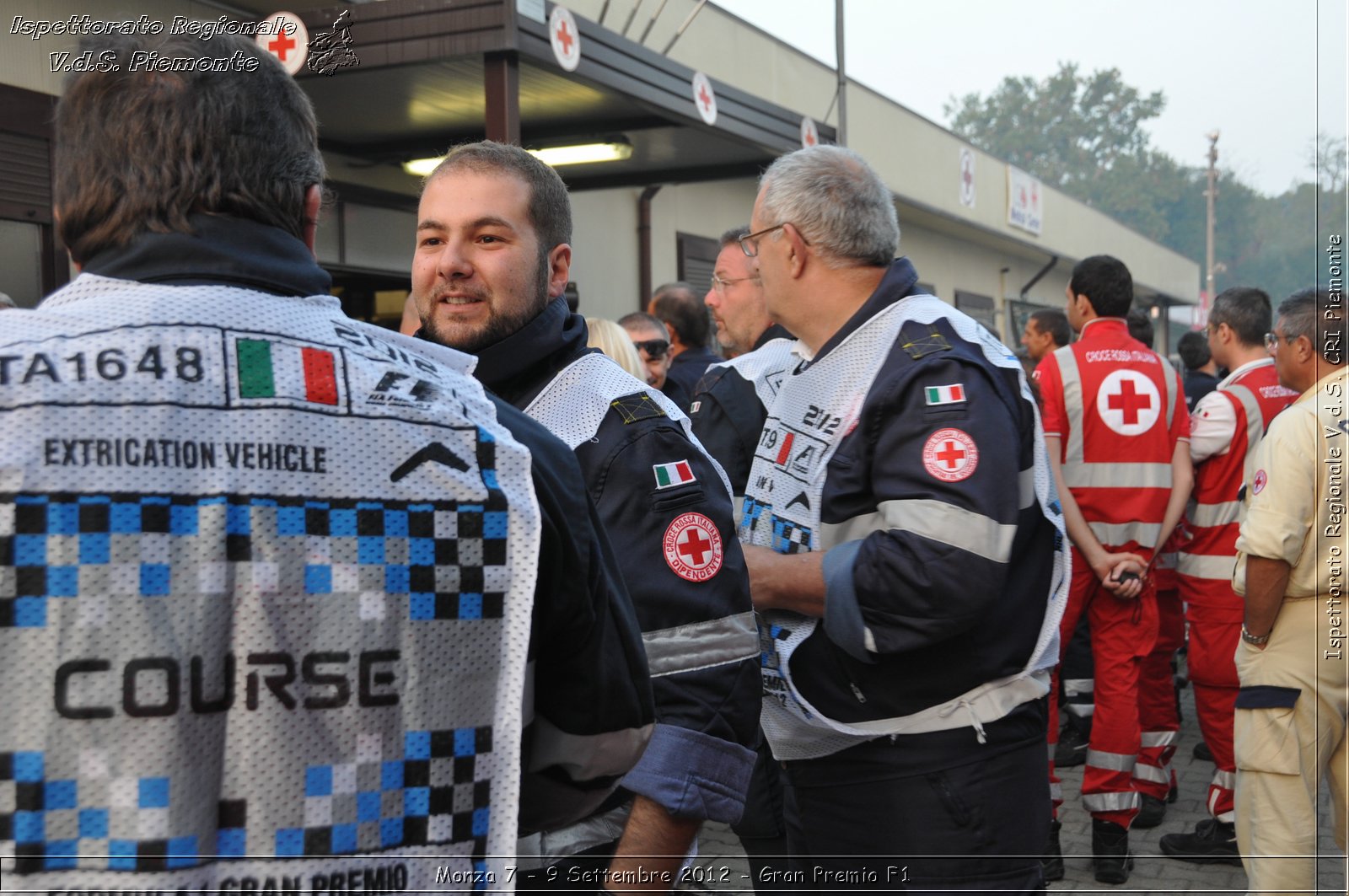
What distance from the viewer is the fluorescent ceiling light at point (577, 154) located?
9250mm

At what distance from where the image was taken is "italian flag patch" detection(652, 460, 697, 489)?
2.09 m

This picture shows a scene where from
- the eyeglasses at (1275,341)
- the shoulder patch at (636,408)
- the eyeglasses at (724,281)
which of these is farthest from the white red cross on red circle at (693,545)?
the eyeglasses at (1275,341)

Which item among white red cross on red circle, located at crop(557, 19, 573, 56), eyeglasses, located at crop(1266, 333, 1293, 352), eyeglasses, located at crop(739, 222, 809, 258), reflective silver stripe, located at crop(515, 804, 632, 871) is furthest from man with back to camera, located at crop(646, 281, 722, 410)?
reflective silver stripe, located at crop(515, 804, 632, 871)

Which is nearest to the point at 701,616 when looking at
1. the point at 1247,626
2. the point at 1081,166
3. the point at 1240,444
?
the point at 1247,626

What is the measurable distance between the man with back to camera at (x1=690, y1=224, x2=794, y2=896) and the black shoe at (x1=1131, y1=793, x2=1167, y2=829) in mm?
3176

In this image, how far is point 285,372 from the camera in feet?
4.00

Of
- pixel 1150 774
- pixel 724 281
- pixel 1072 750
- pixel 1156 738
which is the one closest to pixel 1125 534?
pixel 1156 738

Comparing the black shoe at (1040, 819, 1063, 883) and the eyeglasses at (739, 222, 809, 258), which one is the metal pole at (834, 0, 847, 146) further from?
the eyeglasses at (739, 222, 809, 258)

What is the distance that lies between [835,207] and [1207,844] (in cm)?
412

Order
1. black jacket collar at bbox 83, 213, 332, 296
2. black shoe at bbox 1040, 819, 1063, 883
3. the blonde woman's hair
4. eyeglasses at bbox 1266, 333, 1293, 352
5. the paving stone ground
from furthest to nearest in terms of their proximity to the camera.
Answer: black shoe at bbox 1040, 819, 1063, 883 < the paving stone ground < the blonde woman's hair < eyeglasses at bbox 1266, 333, 1293, 352 < black jacket collar at bbox 83, 213, 332, 296

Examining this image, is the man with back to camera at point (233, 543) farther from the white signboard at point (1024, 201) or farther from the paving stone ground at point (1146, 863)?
the white signboard at point (1024, 201)

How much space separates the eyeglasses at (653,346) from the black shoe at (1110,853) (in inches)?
126

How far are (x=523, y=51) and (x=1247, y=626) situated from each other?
482 centimetres

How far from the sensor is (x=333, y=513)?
3.97 feet
